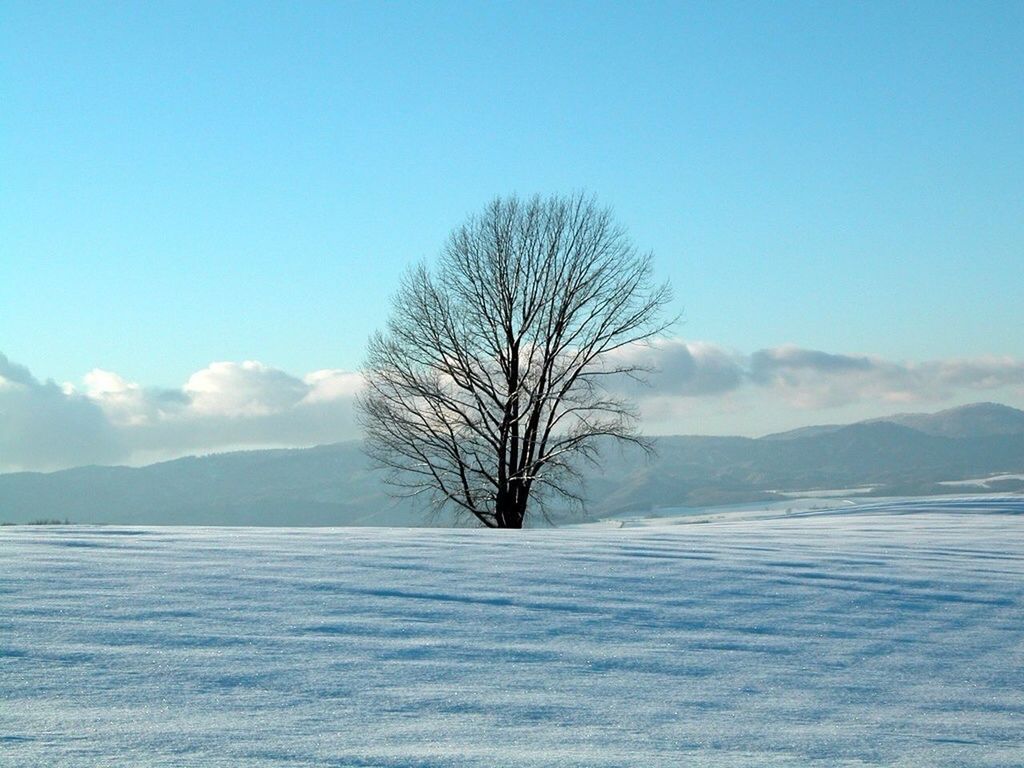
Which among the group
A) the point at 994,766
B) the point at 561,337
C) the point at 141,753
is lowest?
the point at 994,766

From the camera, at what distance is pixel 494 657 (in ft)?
25.0

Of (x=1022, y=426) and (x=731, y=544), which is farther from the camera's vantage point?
(x=1022, y=426)

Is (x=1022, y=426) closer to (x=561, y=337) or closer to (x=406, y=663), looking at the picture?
(x=561, y=337)

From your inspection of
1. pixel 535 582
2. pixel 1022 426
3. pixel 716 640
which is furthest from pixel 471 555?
pixel 1022 426

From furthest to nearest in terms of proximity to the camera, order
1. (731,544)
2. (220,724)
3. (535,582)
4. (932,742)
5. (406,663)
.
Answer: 1. (731,544)
2. (535,582)
3. (406,663)
4. (932,742)
5. (220,724)

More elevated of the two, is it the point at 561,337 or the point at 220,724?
the point at 561,337

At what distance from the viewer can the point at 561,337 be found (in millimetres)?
28250

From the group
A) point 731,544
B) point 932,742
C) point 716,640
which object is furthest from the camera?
point 731,544

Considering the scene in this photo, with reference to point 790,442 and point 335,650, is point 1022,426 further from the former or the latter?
point 335,650

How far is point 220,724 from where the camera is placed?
5895 mm

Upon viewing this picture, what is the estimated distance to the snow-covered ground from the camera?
5.87 metres

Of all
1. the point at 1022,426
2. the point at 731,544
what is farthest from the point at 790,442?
the point at 731,544

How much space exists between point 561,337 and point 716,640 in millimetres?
20043

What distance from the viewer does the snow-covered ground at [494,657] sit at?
5871mm
